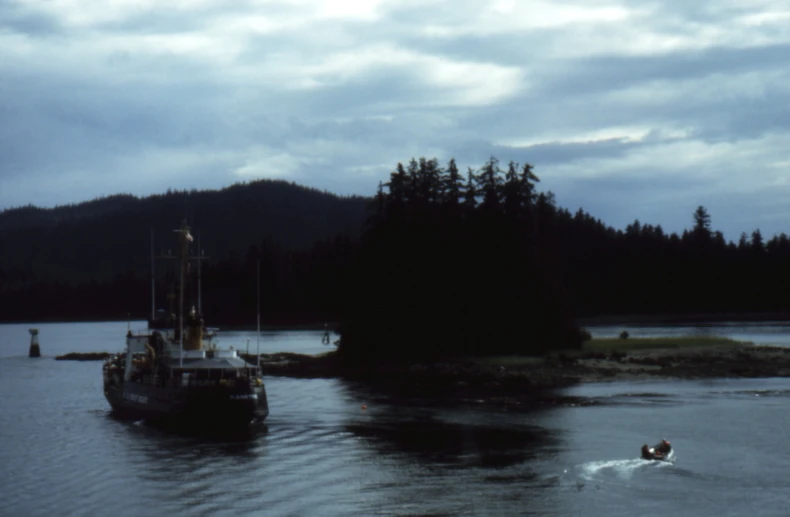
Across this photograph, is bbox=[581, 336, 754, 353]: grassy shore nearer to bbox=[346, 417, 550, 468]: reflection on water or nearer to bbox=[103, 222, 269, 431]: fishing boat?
bbox=[346, 417, 550, 468]: reflection on water

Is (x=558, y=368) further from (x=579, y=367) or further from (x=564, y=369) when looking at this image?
(x=579, y=367)

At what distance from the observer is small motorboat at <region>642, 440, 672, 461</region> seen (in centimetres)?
3800

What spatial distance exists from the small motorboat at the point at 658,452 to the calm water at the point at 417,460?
1.27 feet

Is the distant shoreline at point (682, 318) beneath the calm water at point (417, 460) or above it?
above

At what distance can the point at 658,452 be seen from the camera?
38469mm

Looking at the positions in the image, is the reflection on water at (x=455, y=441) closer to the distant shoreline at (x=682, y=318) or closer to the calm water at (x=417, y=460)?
the calm water at (x=417, y=460)

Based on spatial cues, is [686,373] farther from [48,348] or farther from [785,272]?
[785,272]

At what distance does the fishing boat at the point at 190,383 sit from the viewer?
45.4 metres

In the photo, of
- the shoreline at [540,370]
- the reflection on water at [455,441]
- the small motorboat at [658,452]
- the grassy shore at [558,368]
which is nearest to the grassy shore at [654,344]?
the grassy shore at [558,368]

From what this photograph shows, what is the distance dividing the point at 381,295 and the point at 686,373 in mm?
26869

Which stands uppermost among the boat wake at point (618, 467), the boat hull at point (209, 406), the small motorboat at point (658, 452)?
the boat hull at point (209, 406)

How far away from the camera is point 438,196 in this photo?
10338 cm

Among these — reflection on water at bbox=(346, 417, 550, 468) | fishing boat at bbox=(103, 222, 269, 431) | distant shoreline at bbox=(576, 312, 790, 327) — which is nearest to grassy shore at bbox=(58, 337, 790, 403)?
reflection on water at bbox=(346, 417, 550, 468)

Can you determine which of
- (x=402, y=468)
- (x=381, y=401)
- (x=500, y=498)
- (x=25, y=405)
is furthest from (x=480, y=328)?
(x=500, y=498)
